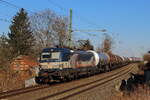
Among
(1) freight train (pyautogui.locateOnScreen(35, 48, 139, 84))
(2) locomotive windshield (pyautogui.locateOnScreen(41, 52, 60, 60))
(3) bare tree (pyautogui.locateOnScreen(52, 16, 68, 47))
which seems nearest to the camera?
(1) freight train (pyautogui.locateOnScreen(35, 48, 139, 84))

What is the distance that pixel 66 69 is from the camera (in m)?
23.6

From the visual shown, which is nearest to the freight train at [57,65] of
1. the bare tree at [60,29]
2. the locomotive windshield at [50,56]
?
the locomotive windshield at [50,56]

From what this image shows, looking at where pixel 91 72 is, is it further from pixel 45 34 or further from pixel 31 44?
pixel 31 44

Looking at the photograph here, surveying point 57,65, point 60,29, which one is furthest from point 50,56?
point 60,29

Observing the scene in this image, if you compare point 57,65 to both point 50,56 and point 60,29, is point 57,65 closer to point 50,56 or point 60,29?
point 50,56

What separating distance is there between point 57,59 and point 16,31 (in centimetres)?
3904

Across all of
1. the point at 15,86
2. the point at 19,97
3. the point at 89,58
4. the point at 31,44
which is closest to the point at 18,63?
the point at 89,58

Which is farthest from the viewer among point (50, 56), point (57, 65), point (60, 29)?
point (60, 29)

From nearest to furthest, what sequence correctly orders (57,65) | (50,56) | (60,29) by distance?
(57,65) → (50,56) → (60,29)

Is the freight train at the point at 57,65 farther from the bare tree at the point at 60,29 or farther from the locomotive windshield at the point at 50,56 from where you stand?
the bare tree at the point at 60,29

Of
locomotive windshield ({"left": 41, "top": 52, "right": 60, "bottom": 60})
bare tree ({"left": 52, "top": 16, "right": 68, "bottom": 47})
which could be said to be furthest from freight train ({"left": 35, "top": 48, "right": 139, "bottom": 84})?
bare tree ({"left": 52, "top": 16, "right": 68, "bottom": 47})

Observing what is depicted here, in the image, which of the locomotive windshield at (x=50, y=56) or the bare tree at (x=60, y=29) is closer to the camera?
the locomotive windshield at (x=50, y=56)

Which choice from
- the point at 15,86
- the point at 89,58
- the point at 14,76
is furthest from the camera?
the point at 89,58

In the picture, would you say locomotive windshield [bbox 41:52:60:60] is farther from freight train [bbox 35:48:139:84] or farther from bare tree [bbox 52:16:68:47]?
bare tree [bbox 52:16:68:47]
